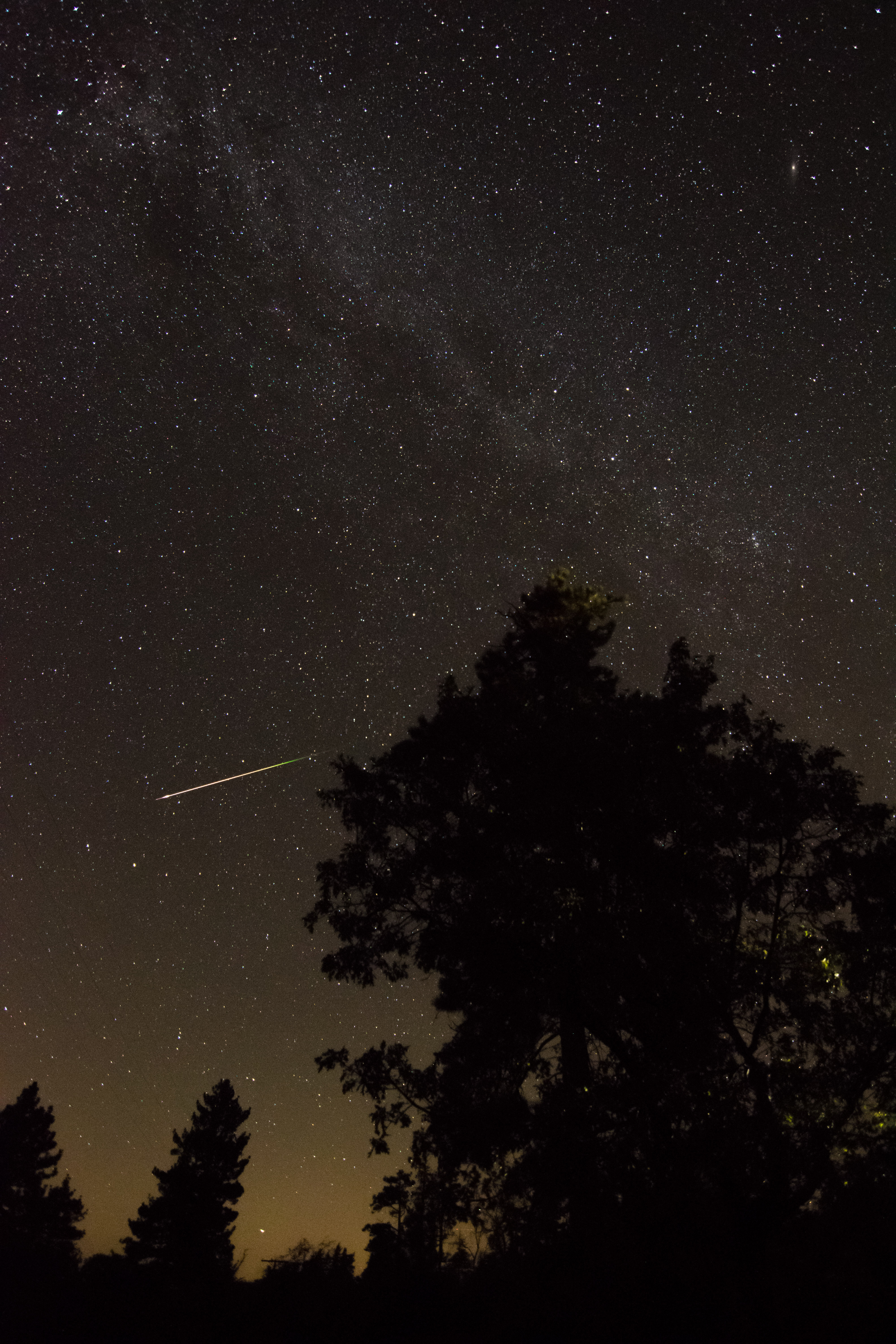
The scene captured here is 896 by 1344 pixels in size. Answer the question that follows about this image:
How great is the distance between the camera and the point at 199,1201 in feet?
102

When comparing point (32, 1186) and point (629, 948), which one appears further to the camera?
point (32, 1186)

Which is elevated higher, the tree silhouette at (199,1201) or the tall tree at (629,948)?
the tall tree at (629,948)

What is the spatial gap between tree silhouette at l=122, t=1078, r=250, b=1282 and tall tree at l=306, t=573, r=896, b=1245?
76.0ft

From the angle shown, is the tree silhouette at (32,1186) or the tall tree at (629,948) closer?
the tall tree at (629,948)

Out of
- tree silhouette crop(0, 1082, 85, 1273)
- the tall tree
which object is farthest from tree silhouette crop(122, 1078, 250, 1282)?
the tall tree

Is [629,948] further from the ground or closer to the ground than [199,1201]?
further from the ground

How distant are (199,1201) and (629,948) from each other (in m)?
30.3

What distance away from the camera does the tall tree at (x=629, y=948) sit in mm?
9117

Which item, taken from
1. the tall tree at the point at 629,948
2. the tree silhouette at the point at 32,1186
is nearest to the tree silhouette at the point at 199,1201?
the tree silhouette at the point at 32,1186

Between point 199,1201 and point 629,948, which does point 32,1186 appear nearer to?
point 199,1201

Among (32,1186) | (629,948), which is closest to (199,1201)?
(32,1186)

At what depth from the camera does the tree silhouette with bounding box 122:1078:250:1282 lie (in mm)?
29047

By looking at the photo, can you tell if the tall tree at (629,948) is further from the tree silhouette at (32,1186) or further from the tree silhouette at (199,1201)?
the tree silhouette at (32,1186)

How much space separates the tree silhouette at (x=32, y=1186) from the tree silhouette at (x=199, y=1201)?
18.7 ft
